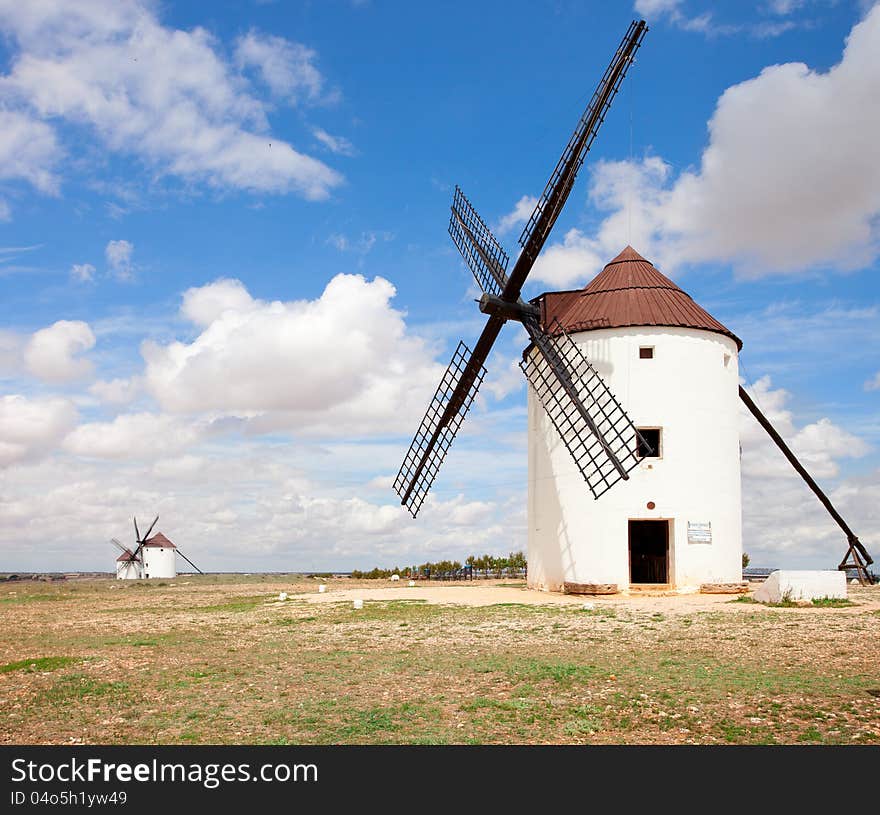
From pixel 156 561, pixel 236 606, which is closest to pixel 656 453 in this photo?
pixel 236 606

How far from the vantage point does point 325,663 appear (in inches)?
590

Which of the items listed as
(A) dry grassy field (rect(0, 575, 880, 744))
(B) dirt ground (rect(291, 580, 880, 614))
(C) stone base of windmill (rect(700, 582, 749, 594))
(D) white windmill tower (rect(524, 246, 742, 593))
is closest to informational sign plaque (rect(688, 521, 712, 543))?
(D) white windmill tower (rect(524, 246, 742, 593))

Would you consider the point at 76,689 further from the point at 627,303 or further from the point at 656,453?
the point at 627,303

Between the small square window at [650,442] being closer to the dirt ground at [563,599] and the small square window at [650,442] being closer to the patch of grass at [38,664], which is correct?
the dirt ground at [563,599]

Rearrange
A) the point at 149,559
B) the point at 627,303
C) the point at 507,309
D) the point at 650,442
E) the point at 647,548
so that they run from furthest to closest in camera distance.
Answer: the point at 149,559
the point at 647,548
the point at 507,309
the point at 627,303
the point at 650,442

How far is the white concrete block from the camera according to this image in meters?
22.5

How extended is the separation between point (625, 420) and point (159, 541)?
235 feet

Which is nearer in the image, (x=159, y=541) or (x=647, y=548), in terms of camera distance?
(x=647, y=548)

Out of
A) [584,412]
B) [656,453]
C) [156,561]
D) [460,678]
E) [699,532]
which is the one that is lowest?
[156,561]

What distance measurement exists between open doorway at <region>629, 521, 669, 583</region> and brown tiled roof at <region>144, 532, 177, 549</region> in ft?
221

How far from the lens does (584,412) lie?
26656mm
